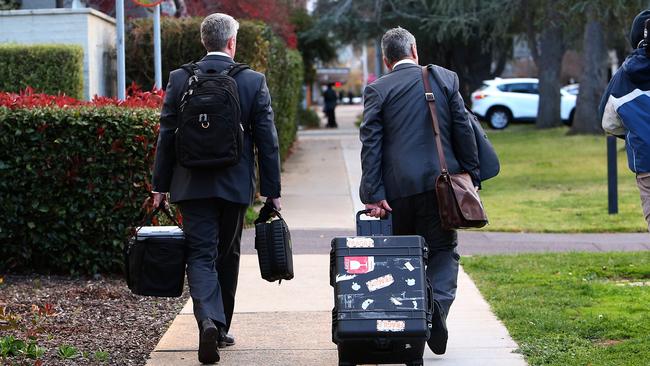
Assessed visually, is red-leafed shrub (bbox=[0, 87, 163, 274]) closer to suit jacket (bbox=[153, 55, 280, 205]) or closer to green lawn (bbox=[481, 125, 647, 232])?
suit jacket (bbox=[153, 55, 280, 205])

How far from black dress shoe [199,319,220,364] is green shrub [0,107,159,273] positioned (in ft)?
8.91

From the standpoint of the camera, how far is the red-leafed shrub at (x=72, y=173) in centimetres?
826

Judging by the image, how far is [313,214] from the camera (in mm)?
13250

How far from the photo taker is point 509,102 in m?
35.0

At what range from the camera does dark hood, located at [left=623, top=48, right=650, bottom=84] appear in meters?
5.96

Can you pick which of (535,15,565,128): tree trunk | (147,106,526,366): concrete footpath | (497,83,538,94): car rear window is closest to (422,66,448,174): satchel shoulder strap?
(147,106,526,366): concrete footpath

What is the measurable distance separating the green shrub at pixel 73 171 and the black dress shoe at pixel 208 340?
107 inches

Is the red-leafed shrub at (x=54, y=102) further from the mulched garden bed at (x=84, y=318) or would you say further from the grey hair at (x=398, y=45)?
the grey hair at (x=398, y=45)

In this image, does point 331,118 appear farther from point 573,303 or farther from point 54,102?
point 573,303

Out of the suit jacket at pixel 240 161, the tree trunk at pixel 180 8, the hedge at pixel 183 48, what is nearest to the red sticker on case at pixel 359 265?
the suit jacket at pixel 240 161

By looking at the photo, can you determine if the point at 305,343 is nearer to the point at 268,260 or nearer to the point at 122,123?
the point at 268,260

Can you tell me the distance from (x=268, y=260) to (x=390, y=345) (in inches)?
40.9

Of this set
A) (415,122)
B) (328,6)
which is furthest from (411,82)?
(328,6)

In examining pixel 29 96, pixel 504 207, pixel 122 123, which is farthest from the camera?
pixel 504 207
